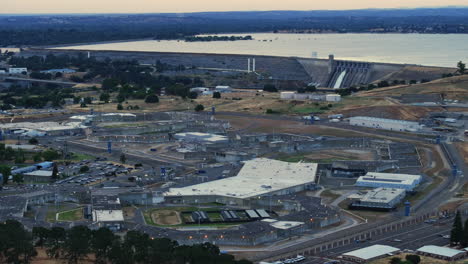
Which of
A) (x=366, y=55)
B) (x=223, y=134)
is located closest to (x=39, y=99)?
(x=223, y=134)

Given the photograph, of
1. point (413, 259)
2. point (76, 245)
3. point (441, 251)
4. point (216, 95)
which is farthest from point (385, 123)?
point (76, 245)

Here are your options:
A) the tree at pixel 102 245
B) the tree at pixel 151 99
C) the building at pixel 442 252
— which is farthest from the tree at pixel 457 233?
the tree at pixel 151 99

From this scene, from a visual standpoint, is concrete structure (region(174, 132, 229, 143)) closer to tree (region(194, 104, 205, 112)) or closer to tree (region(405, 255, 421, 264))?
tree (region(194, 104, 205, 112))

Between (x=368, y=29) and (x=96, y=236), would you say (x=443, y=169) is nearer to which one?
(x=96, y=236)

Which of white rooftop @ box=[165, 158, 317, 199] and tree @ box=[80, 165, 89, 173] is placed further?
tree @ box=[80, 165, 89, 173]

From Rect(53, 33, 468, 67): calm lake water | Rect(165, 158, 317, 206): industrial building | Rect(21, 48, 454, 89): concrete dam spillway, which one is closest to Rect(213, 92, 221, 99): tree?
Rect(21, 48, 454, 89): concrete dam spillway

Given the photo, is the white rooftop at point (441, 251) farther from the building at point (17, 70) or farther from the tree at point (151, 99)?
the building at point (17, 70)
